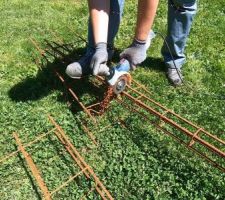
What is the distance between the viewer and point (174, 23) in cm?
489

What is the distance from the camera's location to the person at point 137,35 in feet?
12.9

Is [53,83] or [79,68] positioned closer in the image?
[79,68]

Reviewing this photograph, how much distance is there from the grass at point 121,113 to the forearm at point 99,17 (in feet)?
3.33

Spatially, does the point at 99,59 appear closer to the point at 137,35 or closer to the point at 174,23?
the point at 137,35

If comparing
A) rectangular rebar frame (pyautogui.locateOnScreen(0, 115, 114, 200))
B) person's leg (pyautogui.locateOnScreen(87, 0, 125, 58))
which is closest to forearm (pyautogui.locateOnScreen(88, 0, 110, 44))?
person's leg (pyautogui.locateOnScreen(87, 0, 125, 58))

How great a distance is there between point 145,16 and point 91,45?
0.76 m

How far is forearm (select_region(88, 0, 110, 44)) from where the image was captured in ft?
12.9

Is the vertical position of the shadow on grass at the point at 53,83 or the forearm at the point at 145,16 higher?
the forearm at the point at 145,16

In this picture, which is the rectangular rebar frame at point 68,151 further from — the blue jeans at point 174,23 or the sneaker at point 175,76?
the sneaker at point 175,76

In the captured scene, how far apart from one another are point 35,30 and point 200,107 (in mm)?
2795

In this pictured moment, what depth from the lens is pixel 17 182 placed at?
396 centimetres

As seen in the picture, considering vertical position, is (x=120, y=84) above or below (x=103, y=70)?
below

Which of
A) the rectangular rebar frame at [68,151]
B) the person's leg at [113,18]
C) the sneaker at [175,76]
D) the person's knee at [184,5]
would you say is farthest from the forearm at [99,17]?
the sneaker at [175,76]


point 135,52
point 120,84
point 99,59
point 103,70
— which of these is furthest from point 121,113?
point 99,59
